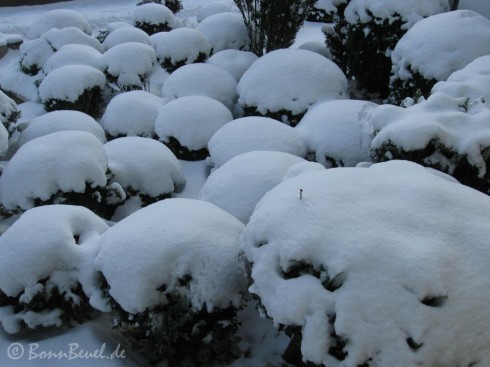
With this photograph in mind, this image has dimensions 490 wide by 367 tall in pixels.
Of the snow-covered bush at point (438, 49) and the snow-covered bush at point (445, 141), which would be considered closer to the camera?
the snow-covered bush at point (445, 141)

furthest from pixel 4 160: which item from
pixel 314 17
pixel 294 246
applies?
pixel 314 17

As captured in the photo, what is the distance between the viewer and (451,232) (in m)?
1.94

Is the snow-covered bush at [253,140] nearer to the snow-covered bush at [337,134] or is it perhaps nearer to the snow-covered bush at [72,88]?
the snow-covered bush at [337,134]

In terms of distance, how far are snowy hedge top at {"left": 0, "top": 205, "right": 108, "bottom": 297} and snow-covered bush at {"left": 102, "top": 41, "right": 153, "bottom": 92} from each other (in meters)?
4.05

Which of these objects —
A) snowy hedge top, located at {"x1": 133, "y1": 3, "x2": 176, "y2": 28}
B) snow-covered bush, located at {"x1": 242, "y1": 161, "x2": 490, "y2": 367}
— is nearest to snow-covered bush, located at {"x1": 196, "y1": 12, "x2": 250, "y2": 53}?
snowy hedge top, located at {"x1": 133, "y1": 3, "x2": 176, "y2": 28}

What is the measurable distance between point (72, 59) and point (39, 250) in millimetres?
4781

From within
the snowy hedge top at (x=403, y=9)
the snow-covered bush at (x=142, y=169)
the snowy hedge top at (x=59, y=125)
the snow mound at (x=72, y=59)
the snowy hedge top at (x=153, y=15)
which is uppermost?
the snowy hedge top at (x=403, y=9)

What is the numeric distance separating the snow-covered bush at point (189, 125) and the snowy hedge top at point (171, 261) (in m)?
2.45

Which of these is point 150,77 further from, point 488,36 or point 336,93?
point 488,36

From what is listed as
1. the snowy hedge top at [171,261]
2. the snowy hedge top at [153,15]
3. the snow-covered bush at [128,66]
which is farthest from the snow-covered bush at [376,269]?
the snowy hedge top at [153,15]

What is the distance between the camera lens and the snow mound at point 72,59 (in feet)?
21.8

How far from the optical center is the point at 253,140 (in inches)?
170

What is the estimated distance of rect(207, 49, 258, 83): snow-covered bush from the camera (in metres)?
6.43

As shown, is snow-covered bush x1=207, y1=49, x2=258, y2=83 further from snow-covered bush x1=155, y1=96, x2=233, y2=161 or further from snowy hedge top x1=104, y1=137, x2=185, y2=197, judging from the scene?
snowy hedge top x1=104, y1=137, x2=185, y2=197
